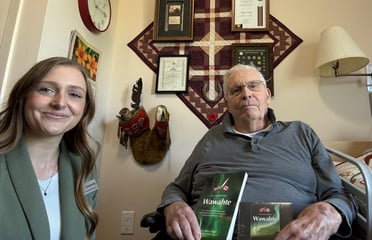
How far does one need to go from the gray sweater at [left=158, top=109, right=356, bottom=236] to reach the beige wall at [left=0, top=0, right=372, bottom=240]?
1.41ft

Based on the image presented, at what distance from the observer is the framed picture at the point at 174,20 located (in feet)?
5.98

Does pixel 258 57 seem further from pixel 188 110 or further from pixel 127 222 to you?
pixel 127 222

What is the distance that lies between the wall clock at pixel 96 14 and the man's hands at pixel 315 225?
138cm

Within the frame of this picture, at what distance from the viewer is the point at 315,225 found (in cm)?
85

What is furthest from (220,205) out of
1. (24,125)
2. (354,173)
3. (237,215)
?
(24,125)

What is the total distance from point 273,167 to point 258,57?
0.85 meters

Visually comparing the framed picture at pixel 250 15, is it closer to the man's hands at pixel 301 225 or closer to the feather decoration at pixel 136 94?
the feather decoration at pixel 136 94

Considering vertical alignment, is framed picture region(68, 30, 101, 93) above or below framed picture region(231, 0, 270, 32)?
below

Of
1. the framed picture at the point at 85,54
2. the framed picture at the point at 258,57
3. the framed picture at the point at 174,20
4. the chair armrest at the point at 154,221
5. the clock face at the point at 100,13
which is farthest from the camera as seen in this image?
the framed picture at the point at 174,20

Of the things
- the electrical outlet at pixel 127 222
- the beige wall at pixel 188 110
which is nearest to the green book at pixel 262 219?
the beige wall at pixel 188 110

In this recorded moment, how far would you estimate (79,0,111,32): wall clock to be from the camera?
4.95 ft

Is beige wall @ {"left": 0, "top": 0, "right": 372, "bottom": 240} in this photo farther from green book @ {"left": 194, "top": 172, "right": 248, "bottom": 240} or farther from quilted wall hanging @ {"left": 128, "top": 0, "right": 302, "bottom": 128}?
green book @ {"left": 194, "top": 172, "right": 248, "bottom": 240}

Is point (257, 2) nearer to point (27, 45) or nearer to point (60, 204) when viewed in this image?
point (27, 45)

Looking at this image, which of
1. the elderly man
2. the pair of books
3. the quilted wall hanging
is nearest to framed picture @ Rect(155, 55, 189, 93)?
the quilted wall hanging
